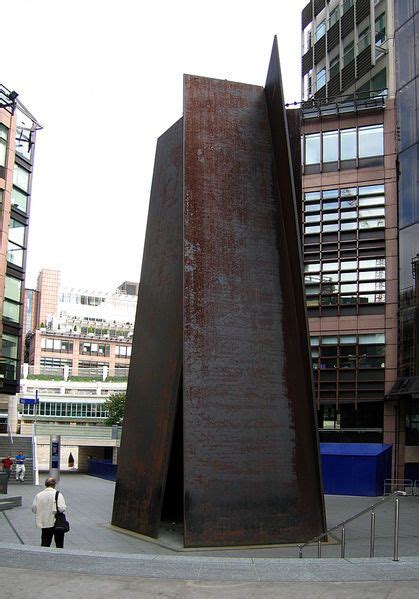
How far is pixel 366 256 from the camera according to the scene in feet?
109

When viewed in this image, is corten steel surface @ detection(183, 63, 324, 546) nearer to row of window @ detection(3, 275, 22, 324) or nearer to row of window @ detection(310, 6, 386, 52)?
row of window @ detection(310, 6, 386, 52)

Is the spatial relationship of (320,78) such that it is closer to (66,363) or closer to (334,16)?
(334,16)

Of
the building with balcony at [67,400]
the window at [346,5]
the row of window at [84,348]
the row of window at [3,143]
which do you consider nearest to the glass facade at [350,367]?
the row of window at [3,143]

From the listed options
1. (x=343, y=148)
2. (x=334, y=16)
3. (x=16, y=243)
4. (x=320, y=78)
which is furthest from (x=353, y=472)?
(x=334, y=16)

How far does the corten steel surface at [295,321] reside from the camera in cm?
1223

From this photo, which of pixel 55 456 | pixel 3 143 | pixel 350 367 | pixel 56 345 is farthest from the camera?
pixel 56 345

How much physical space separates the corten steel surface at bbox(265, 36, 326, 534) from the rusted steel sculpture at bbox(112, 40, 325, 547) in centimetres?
3

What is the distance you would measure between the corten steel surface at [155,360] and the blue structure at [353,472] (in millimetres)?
15503

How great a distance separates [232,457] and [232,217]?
4518 mm

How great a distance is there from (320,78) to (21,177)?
70.1ft

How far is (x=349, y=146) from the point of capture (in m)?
34.9

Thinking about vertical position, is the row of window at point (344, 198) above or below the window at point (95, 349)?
above

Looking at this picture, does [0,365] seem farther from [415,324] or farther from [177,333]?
[177,333]

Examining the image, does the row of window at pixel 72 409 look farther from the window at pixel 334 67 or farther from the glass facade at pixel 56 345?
the window at pixel 334 67
